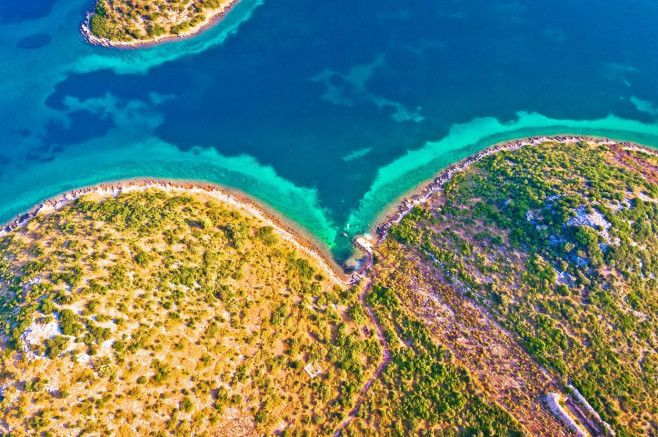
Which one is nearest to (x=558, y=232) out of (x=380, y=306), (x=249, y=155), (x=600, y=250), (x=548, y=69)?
(x=600, y=250)

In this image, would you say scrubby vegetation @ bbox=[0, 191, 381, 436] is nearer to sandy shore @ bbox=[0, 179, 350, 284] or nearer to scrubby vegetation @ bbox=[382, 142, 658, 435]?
sandy shore @ bbox=[0, 179, 350, 284]

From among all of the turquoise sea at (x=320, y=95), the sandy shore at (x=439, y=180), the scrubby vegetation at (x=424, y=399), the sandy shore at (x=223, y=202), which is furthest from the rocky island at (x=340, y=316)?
the turquoise sea at (x=320, y=95)

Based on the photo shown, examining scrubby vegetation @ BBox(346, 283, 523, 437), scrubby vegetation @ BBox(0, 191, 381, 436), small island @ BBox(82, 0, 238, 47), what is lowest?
scrubby vegetation @ BBox(0, 191, 381, 436)

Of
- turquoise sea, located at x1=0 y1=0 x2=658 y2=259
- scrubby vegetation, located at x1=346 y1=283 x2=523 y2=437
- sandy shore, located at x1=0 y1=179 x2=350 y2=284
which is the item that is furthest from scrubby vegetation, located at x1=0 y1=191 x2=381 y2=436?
turquoise sea, located at x1=0 y1=0 x2=658 y2=259

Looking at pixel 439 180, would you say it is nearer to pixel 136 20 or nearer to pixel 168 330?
pixel 168 330

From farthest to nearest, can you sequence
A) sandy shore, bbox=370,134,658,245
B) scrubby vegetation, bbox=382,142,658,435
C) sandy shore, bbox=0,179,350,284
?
sandy shore, bbox=370,134,658,245
sandy shore, bbox=0,179,350,284
scrubby vegetation, bbox=382,142,658,435

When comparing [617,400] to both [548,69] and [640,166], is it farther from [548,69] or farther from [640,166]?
[548,69]

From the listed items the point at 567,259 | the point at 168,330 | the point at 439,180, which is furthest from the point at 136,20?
the point at 567,259
